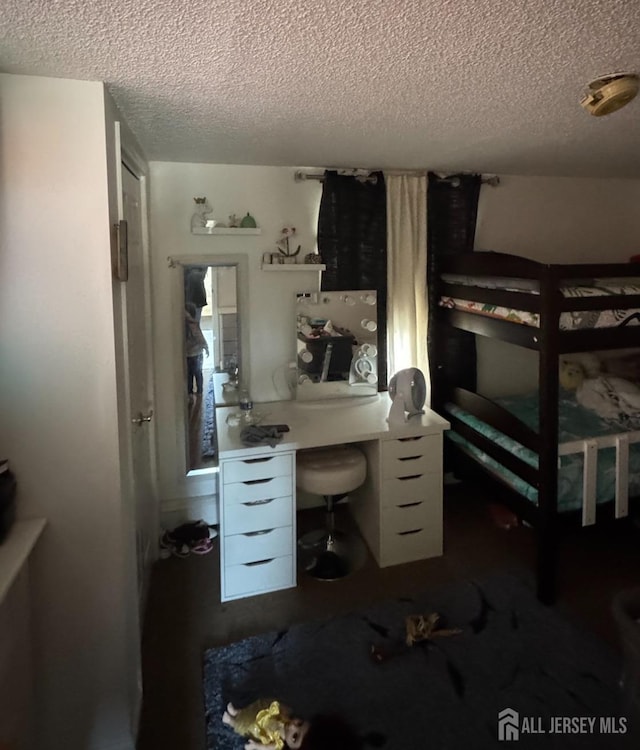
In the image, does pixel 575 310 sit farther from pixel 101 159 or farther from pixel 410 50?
pixel 101 159

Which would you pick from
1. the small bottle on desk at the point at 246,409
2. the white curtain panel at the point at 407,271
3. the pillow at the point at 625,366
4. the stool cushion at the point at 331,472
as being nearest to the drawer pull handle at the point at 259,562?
the stool cushion at the point at 331,472

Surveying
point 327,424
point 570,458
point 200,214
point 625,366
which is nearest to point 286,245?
point 200,214

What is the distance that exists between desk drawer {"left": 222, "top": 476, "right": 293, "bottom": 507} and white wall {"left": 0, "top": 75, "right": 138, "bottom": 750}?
29.2 inches

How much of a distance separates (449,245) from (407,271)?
348 millimetres

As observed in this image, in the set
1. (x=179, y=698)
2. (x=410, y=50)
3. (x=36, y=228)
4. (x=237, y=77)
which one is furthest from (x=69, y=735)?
(x=410, y=50)

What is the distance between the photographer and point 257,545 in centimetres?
233

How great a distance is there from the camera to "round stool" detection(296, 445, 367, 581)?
246 centimetres

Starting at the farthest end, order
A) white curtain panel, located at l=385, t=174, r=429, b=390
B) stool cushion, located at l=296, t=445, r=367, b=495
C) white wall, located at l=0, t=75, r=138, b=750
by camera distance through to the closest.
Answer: white curtain panel, located at l=385, t=174, r=429, b=390, stool cushion, located at l=296, t=445, r=367, b=495, white wall, located at l=0, t=75, r=138, b=750

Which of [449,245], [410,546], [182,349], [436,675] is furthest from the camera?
[449,245]

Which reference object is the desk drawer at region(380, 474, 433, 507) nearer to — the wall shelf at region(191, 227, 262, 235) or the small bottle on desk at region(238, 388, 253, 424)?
the small bottle on desk at region(238, 388, 253, 424)

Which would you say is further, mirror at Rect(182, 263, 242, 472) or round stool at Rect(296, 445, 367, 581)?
mirror at Rect(182, 263, 242, 472)

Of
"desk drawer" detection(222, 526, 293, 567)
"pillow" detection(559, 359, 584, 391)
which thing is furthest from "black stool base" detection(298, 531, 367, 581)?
"pillow" detection(559, 359, 584, 391)

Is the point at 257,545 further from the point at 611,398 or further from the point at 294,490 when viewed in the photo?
the point at 611,398

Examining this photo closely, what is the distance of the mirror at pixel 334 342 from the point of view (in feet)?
9.61
